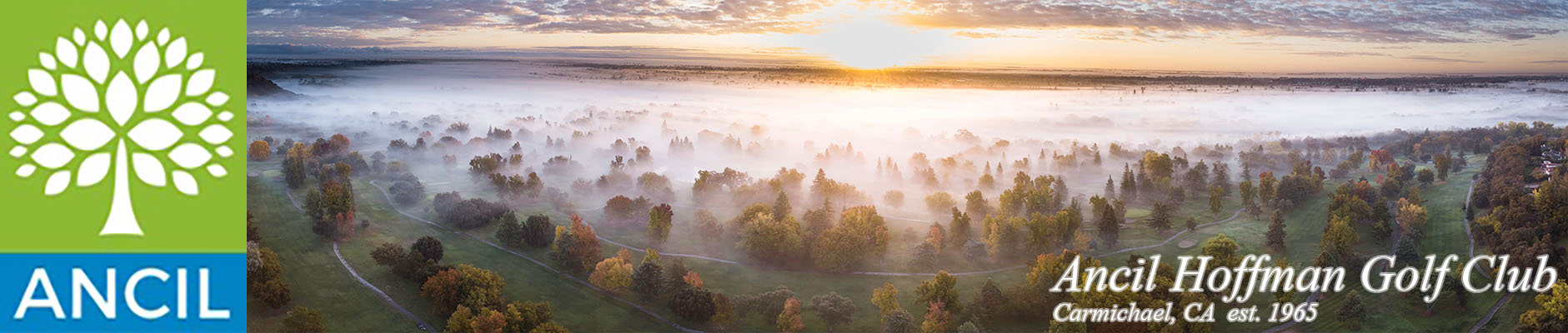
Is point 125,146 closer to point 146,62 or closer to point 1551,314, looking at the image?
point 146,62

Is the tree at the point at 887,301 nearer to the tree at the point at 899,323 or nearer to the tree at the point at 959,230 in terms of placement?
the tree at the point at 899,323

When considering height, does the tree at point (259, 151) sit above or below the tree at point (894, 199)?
above

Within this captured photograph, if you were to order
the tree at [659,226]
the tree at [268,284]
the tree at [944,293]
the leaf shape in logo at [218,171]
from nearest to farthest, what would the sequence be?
1. the leaf shape in logo at [218,171]
2. the tree at [268,284]
3. the tree at [944,293]
4. the tree at [659,226]

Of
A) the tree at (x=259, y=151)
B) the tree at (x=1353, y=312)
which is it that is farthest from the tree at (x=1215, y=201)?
the tree at (x=259, y=151)

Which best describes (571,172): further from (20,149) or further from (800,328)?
(20,149)

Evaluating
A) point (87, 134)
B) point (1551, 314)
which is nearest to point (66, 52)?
point (87, 134)

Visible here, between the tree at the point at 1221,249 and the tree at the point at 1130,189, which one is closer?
the tree at the point at 1221,249
